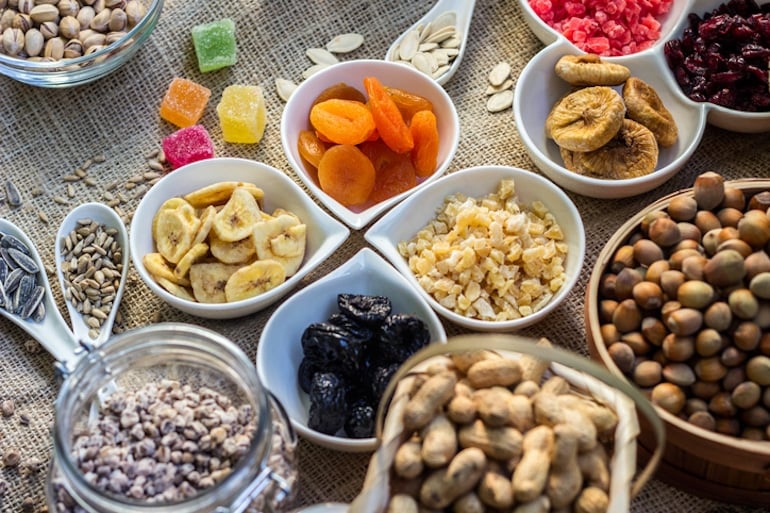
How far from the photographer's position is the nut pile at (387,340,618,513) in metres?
1.16

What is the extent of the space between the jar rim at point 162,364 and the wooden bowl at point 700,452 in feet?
1.69

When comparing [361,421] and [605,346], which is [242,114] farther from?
[605,346]

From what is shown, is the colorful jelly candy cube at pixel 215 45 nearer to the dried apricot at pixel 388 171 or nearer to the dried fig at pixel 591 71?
the dried apricot at pixel 388 171

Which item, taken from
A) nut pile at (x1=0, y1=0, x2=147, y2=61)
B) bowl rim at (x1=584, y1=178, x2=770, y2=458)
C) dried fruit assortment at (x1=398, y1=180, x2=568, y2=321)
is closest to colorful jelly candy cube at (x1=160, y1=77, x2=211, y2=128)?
nut pile at (x1=0, y1=0, x2=147, y2=61)

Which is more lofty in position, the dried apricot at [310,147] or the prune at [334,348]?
the dried apricot at [310,147]

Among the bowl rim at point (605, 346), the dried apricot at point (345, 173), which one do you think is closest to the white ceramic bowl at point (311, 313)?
the dried apricot at point (345, 173)

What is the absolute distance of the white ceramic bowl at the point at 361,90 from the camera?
1.73m

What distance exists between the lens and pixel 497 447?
3.89 ft

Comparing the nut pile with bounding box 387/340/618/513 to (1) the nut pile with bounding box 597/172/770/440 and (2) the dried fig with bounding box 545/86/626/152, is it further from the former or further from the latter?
(2) the dried fig with bounding box 545/86/626/152

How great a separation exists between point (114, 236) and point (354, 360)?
0.52 metres

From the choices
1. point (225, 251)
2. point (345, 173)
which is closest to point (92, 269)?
point (225, 251)

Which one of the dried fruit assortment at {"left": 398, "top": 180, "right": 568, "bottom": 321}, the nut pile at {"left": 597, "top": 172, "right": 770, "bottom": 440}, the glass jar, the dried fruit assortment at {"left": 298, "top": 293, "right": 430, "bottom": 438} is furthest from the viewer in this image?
the dried fruit assortment at {"left": 398, "top": 180, "right": 568, "bottom": 321}

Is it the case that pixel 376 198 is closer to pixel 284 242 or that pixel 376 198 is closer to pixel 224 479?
pixel 284 242

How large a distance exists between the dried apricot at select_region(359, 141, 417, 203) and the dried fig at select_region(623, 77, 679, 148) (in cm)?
41
